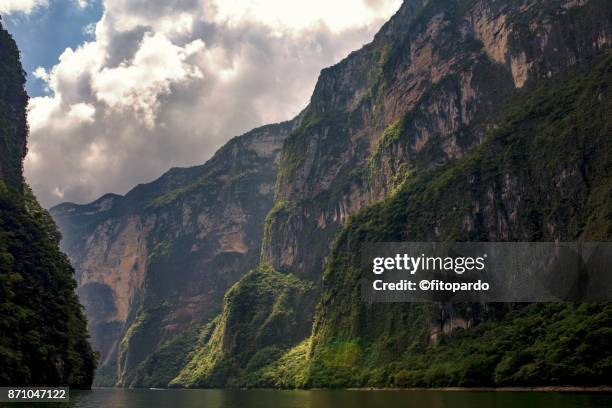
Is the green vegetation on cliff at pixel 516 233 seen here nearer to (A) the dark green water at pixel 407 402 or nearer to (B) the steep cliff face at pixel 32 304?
(A) the dark green water at pixel 407 402

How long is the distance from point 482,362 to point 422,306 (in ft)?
154

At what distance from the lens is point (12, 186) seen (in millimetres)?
140500

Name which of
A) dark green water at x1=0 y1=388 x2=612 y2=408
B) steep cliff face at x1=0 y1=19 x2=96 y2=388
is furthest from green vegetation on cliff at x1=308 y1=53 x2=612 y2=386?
steep cliff face at x1=0 y1=19 x2=96 y2=388

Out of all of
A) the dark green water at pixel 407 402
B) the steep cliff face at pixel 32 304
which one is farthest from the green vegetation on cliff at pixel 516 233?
the steep cliff face at pixel 32 304

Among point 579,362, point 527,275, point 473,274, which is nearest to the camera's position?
point 579,362

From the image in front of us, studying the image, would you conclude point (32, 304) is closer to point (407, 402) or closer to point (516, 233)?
point (407, 402)

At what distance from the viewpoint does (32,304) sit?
107500 mm

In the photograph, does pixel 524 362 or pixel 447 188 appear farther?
pixel 447 188

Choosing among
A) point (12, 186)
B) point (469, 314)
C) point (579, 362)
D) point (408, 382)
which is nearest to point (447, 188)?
point (469, 314)

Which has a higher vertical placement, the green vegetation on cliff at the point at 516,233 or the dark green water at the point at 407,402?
the green vegetation on cliff at the point at 516,233

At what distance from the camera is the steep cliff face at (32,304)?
309 ft

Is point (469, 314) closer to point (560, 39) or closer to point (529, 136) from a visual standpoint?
point (529, 136)

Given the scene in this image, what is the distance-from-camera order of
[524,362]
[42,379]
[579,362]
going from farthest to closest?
1. [524,362]
2. [579,362]
3. [42,379]

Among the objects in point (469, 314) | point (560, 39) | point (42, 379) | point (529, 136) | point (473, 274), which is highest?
point (560, 39)
